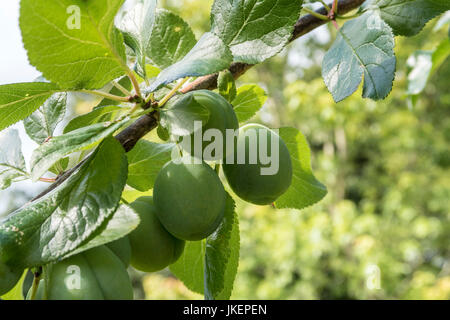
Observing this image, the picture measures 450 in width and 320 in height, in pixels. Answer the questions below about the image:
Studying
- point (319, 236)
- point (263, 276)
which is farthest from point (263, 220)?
point (263, 276)

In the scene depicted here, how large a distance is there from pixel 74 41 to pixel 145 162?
Answer: 0.57 feet

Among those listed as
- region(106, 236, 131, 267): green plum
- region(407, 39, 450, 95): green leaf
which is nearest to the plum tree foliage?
region(106, 236, 131, 267): green plum

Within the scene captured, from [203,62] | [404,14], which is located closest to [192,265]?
[203,62]

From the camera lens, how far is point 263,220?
12.1 feet

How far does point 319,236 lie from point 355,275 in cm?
58

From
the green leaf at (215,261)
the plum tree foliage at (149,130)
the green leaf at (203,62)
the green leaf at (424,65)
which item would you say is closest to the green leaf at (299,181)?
the plum tree foliage at (149,130)

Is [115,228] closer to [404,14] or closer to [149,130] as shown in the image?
[149,130]

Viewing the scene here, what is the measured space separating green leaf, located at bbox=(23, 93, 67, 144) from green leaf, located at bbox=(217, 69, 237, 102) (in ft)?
0.62

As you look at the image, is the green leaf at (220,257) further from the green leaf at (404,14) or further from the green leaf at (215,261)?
the green leaf at (404,14)

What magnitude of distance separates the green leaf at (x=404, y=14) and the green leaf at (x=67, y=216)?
0.37 metres

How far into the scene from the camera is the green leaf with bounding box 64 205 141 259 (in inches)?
12.7

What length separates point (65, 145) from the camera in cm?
36

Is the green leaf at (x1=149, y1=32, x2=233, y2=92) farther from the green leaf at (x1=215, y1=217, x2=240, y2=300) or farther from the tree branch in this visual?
the green leaf at (x1=215, y1=217, x2=240, y2=300)
